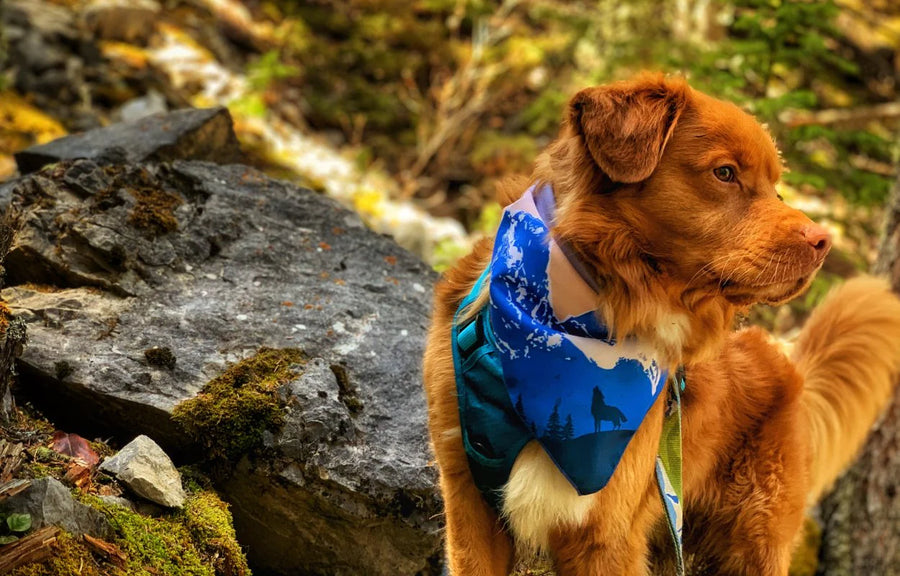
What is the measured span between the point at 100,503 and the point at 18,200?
1940 millimetres

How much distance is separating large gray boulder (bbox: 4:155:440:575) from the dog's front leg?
0.59m

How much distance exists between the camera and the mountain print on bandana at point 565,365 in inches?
101

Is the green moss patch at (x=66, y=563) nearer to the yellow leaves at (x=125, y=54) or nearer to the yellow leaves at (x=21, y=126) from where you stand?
the yellow leaves at (x=21, y=126)

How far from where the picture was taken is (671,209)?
A: 101 inches

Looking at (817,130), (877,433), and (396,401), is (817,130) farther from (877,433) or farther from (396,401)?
(396,401)

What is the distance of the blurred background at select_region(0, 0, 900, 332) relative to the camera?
301 inches

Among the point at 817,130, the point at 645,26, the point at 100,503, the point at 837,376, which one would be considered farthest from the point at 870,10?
the point at 100,503

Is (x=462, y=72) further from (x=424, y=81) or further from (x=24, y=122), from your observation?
(x=24, y=122)

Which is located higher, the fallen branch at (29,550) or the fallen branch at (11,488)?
the fallen branch at (11,488)

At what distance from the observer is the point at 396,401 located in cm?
380

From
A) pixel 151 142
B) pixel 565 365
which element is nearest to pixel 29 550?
pixel 565 365

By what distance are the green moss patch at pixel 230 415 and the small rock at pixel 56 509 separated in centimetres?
67

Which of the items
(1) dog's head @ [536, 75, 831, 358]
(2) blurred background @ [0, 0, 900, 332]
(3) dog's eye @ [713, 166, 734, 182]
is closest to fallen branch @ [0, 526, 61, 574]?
(1) dog's head @ [536, 75, 831, 358]

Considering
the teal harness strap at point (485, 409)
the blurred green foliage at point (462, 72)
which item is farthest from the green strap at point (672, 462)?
the blurred green foliage at point (462, 72)
